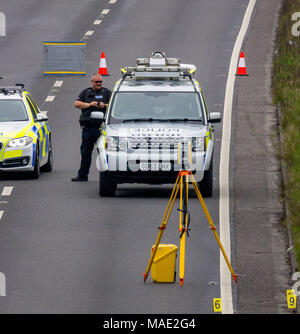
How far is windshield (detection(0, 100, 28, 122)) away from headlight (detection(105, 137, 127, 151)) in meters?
3.25

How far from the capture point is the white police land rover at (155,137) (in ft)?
68.8

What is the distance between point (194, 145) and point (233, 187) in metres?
1.54

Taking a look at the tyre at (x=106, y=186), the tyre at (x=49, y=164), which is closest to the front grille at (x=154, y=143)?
the tyre at (x=106, y=186)

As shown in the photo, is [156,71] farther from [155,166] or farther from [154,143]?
[155,166]

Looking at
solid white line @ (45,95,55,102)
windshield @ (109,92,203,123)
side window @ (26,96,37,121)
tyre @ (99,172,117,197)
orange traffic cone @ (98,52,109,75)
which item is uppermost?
windshield @ (109,92,203,123)

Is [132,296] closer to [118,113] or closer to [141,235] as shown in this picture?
[141,235]

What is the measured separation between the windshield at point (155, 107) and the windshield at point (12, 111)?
2.48 metres

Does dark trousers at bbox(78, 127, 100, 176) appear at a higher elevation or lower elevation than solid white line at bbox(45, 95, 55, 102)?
higher

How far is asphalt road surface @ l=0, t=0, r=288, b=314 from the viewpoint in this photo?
14.4m

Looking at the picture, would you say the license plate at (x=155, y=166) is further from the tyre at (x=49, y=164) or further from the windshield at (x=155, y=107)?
the tyre at (x=49, y=164)

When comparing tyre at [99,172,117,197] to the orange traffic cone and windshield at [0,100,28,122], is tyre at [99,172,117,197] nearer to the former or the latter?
windshield at [0,100,28,122]

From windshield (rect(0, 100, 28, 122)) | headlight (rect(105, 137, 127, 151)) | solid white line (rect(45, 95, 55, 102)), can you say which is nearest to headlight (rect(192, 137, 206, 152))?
headlight (rect(105, 137, 127, 151))

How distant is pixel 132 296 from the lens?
14.4 metres

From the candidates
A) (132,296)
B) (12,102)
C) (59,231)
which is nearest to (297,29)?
(12,102)
